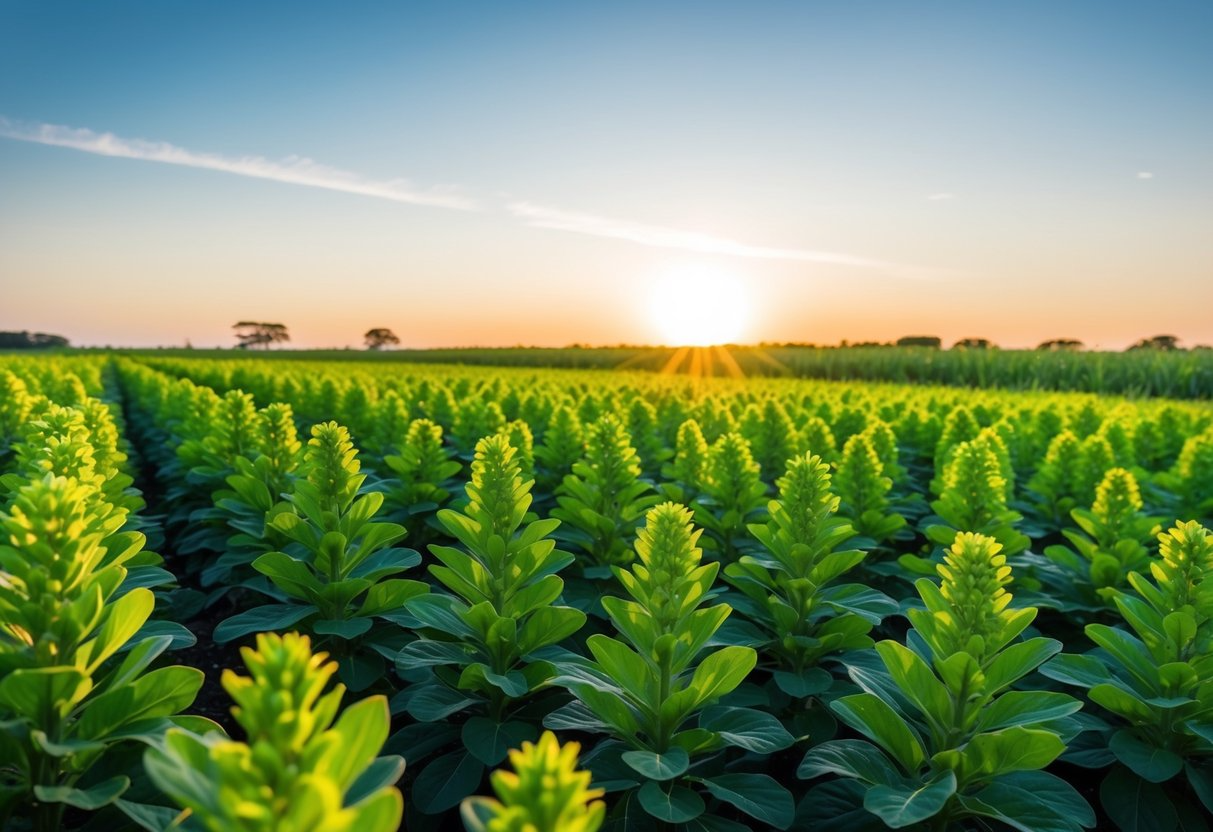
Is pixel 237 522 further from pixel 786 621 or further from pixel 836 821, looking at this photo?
pixel 836 821

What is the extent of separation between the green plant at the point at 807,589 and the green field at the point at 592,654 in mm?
12

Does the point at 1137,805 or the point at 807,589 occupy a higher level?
the point at 807,589

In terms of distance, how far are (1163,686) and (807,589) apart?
1.00 m

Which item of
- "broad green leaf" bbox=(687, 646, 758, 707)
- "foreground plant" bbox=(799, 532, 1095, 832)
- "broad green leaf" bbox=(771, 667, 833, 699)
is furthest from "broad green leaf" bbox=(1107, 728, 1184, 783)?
"broad green leaf" bbox=(687, 646, 758, 707)

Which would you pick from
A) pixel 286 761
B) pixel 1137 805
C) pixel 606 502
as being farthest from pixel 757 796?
pixel 606 502

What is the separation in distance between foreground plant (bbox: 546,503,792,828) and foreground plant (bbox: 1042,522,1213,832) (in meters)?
0.96

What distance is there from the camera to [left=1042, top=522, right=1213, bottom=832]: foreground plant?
7.09 feet

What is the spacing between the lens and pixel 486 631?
7.40 feet

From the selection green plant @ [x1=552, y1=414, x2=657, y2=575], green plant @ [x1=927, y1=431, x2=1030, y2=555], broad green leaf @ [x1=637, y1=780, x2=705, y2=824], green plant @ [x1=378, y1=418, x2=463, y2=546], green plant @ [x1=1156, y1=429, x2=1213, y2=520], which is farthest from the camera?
green plant @ [x1=1156, y1=429, x2=1213, y2=520]

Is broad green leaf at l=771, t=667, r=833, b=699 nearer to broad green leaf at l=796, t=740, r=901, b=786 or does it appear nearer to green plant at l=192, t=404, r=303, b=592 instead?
broad green leaf at l=796, t=740, r=901, b=786

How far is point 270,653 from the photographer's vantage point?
2.92 feet

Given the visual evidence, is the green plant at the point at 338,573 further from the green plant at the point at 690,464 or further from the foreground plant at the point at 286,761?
the green plant at the point at 690,464

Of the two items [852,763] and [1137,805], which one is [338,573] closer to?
[852,763]

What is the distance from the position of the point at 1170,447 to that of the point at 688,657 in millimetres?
6439
